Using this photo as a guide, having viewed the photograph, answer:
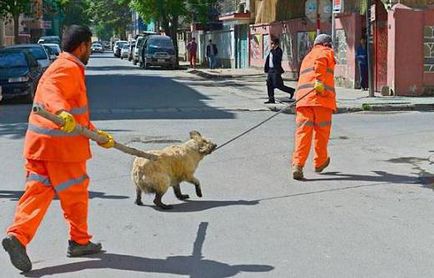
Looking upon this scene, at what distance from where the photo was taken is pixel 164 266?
571cm

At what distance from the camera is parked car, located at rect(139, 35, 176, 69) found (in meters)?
42.7

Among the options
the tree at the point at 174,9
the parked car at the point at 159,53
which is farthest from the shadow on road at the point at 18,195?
the tree at the point at 174,9

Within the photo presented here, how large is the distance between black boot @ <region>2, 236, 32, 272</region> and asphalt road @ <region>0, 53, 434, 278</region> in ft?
0.47

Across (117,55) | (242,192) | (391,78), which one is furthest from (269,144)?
(117,55)

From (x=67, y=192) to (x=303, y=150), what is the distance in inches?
168

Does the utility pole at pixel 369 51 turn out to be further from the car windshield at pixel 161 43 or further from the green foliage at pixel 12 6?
the car windshield at pixel 161 43

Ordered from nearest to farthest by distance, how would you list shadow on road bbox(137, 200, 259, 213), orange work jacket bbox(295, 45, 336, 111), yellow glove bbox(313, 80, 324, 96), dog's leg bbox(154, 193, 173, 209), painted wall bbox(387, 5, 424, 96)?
dog's leg bbox(154, 193, 173, 209) < shadow on road bbox(137, 200, 259, 213) < yellow glove bbox(313, 80, 324, 96) < orange work jacket bbox(295, 45, 336, 111) < painted wall bbox(387, 5, 424, 96)

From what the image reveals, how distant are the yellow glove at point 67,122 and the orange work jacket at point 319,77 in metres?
4.59

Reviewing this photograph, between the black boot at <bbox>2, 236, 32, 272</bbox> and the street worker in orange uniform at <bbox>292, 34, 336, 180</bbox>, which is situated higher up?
the street worker in orange uniform at <bbox>292, 34, 336, 180</bbox>

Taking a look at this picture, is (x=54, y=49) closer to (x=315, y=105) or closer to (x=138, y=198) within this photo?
(x=315, y=105)

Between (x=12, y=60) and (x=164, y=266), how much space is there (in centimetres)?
1659

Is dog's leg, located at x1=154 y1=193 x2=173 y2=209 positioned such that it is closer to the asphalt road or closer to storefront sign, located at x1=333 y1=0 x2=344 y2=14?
the asphalt road

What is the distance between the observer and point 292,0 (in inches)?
1278

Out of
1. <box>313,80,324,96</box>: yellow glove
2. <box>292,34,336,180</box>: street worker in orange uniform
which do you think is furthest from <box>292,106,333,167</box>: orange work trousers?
<box>313,80,324,96</box>: yellow glove
